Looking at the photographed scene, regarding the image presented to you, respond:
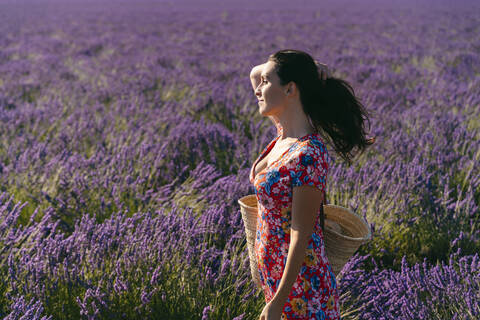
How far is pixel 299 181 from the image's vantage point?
958mm

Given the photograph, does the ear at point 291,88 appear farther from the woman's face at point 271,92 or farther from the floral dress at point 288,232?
the floral dress at point 288,232

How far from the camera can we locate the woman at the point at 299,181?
968 millimetres

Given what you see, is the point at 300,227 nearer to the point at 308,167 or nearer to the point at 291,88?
the point at 308,167

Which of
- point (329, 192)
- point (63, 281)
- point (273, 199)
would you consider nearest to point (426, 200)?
point (329, 192)

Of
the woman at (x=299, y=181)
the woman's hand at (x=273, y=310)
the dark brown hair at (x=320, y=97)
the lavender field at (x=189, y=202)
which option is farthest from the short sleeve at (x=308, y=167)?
the lavender field at (x=189, y=202)

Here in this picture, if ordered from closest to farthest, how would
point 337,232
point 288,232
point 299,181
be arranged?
point 299,181, point 288,232, point 337,232

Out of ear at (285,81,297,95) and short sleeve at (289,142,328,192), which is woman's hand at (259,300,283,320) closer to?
short sleeve at (289,142,328,192)

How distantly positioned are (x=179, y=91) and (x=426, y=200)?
3.57 m

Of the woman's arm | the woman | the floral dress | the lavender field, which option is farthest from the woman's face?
the lavender field

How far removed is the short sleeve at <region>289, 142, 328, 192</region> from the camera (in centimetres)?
96

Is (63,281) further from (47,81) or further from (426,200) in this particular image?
(47,81)

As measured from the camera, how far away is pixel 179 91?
486cm

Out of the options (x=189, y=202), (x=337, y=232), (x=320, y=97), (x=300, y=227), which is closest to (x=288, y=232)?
(x=300, y=227)

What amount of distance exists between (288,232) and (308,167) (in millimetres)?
225
